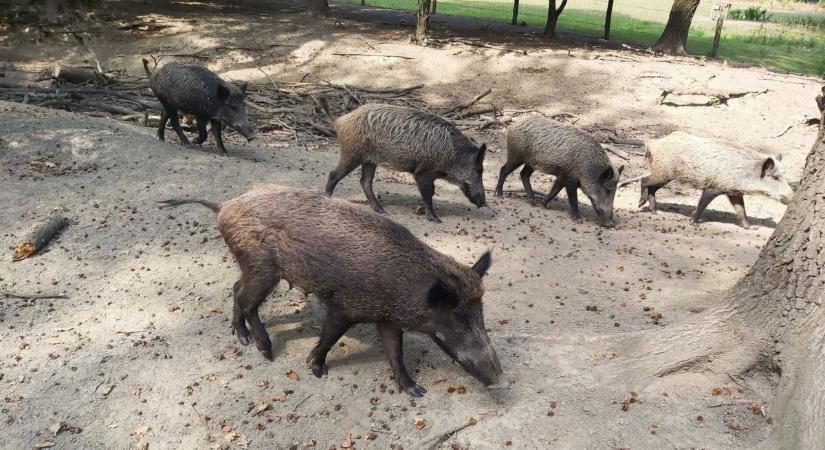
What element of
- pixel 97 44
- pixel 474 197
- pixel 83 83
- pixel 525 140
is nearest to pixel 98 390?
pixel 474 197

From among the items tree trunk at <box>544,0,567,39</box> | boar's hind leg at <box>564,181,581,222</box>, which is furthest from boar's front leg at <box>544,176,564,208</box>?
tree trunk at <box>544,0,567,39</box>

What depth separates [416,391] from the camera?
4121 mm

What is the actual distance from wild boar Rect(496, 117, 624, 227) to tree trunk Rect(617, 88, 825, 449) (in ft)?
16.3

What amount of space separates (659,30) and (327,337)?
30.1m

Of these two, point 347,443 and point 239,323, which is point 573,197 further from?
point 347,443

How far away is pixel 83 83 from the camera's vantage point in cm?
1350

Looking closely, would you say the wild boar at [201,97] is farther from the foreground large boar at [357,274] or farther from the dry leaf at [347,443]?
the dry leaf at [347,443]

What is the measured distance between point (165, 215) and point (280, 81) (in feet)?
31.2

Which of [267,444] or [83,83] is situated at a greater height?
[83,83]

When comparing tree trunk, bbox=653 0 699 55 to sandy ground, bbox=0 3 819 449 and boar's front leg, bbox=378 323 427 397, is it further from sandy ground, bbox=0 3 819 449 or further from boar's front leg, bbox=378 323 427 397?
boar's front leg, bbox=378 323 427 397

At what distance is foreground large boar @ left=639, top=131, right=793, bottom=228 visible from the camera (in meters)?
9.48

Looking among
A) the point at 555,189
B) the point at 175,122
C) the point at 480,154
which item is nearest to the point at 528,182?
the point at 555,189

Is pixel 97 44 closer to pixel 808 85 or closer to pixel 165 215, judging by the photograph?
pixel 165 215

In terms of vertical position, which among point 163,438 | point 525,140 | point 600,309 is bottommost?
point 163,438
